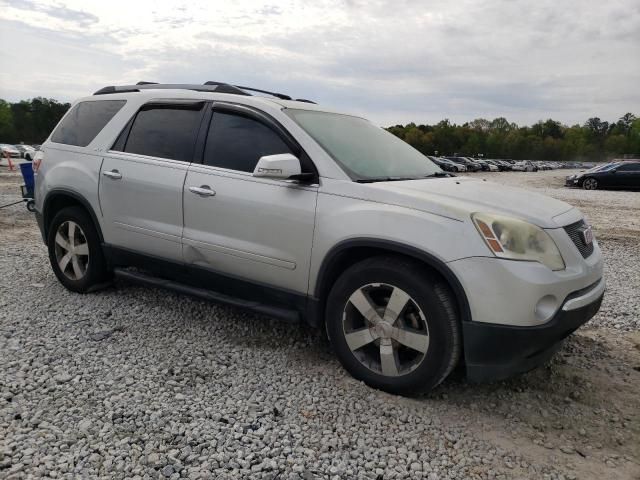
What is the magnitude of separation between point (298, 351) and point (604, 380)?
2.16 metres

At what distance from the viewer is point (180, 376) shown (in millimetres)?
3312

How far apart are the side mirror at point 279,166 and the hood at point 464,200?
0.49 metres

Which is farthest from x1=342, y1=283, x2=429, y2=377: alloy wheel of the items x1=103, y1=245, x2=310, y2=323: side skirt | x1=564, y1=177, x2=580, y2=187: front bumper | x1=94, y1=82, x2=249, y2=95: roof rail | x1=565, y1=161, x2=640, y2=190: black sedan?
x1=564, y1=177, x2=580, y2=187: front bumper

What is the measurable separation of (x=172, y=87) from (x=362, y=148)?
5.99 feet

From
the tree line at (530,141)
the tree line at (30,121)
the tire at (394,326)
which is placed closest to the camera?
the tire at (394,326)

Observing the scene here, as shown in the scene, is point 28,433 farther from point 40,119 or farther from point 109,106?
point 40,119

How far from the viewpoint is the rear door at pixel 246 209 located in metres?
3.34

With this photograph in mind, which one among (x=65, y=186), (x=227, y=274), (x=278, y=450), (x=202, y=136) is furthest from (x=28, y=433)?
(x=65, y=186)

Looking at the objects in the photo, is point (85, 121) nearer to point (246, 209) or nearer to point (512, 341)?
point (246, 209)

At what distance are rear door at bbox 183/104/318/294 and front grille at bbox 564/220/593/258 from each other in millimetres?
1568

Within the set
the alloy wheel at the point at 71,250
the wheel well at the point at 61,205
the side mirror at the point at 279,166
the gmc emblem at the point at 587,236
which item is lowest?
the alloy wheel at the point at 71,250

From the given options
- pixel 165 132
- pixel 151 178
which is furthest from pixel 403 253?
pixel 165 132

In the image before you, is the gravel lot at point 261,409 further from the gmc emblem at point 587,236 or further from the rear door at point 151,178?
the gmc emblem at point 587,236

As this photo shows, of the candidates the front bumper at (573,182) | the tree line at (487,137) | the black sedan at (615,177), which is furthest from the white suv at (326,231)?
the tree line at (487,137)
